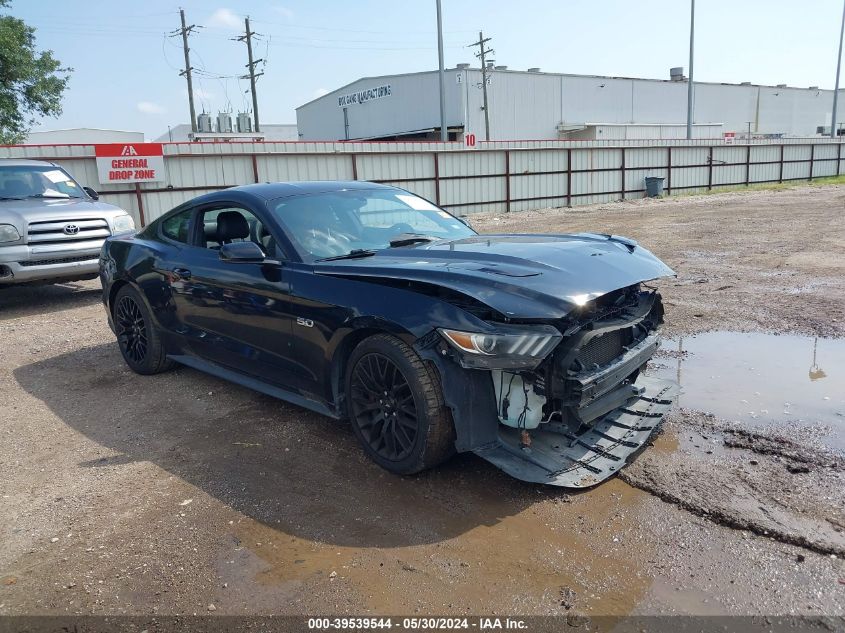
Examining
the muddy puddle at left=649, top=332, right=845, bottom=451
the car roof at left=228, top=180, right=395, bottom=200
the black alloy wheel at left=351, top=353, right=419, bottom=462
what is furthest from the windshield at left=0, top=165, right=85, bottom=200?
the muddy puddle at left=649, top=332, right=845, bottom=451

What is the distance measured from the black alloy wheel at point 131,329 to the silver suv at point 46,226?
332cm

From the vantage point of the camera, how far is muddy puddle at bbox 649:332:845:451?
14.4ft

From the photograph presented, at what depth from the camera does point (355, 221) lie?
462 centimetres

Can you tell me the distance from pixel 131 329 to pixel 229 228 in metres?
1.69

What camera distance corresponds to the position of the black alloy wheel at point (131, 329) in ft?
19.0

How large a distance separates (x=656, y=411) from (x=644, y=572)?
1.42m

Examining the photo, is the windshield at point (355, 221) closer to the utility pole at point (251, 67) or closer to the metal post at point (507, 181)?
the metal post at point (507, 181)

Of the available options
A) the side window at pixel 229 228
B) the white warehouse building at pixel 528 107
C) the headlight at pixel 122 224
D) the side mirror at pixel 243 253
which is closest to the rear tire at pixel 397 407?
the side mirror at pixel 243 253

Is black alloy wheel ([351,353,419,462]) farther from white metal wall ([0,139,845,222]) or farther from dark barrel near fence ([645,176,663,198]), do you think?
dark barrel near fence ([645,176,663,198])

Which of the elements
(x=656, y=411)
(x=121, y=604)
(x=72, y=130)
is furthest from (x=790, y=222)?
(x=72, y=130)

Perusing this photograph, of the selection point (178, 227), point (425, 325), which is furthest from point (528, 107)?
point (425, 325)

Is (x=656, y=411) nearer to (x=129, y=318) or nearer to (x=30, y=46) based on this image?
(x=129, y=318)

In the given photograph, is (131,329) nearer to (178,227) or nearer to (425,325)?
(178,227)

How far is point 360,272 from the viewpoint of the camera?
149 inches
